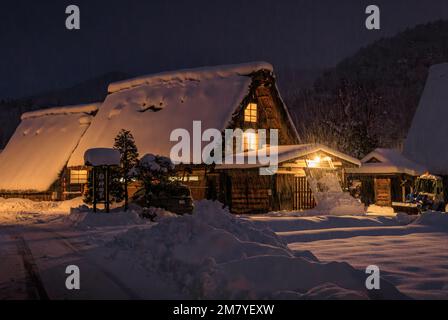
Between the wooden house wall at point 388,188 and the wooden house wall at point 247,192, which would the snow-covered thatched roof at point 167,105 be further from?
the wooden house wall at point 388,188

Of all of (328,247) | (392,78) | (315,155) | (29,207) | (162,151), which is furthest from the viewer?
(392,78)

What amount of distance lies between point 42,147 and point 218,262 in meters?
34.7

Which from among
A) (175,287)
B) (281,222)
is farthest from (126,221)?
(175,287)

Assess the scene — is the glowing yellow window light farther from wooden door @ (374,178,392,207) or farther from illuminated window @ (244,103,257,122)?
wooden door @ (374,178,392,207)

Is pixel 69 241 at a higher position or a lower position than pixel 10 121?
lower

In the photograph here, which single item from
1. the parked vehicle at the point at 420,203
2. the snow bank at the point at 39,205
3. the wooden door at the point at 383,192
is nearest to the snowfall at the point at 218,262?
the parked vehicle at the point at 420,203

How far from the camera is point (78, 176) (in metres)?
37.4

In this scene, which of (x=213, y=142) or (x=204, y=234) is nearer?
(x=204, y=234)

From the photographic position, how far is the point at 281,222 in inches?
789

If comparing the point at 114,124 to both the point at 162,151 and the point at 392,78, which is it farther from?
the point at 392,78

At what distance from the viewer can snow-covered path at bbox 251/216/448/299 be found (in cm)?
884

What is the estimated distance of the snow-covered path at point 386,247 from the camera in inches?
348

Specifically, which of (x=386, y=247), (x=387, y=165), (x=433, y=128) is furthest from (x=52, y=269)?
(x=433, y=128)

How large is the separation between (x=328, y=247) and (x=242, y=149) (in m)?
17.8
